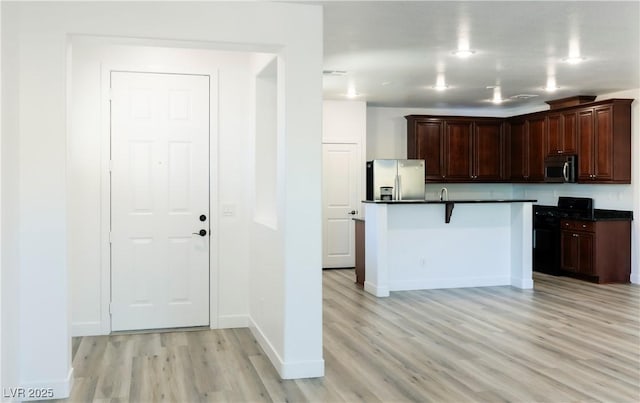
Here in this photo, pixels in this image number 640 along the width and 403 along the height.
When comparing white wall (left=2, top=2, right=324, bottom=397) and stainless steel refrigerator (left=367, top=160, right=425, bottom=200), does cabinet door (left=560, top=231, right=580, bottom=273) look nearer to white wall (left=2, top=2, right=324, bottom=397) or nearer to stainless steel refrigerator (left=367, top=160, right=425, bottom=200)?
stainless steel refrigerator (left=367, top=160, right=425, bottom=200)

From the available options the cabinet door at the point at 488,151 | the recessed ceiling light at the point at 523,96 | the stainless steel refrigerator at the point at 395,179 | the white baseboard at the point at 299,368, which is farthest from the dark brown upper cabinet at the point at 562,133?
the white baseboard at the point at 299,368

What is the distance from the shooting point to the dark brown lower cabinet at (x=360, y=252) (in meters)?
7.45

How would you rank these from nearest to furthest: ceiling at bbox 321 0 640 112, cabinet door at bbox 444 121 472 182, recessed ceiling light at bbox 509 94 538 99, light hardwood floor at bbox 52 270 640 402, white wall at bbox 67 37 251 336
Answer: light hardwood floor at bbox 52 270 640 402, ceiling at bbox 321 0 640 112, white wall at bbox 67 37 251 336, recessed ceiling light at bbox 509 94 538 99, cabinet door at bbox 444 121 472 182

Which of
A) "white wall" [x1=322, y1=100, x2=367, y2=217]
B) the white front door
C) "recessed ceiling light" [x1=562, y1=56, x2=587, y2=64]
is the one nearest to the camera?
the white front door

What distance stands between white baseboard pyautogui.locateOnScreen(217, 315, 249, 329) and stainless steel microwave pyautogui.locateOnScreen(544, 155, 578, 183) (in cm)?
533

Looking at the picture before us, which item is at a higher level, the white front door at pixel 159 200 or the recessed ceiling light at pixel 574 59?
the recessed ceiling light at pixel 574 59

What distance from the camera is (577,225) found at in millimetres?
7922

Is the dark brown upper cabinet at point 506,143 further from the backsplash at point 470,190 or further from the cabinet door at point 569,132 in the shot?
the backsplash at point 470,190

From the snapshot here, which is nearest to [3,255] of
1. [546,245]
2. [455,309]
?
[455,309]

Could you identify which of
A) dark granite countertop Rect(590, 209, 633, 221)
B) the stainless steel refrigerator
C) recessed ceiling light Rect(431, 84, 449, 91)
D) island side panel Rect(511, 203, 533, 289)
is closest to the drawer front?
dark granite countertop Rect(590, 209, 633, 221)

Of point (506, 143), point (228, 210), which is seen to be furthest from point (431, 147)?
point (228, 210)

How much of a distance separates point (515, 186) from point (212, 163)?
6775 mm

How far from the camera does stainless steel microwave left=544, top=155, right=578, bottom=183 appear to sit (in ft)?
26.9

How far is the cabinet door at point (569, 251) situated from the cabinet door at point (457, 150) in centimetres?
202
